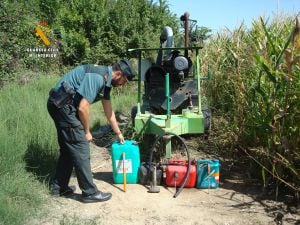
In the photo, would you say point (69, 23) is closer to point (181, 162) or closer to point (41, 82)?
point (41, 82)

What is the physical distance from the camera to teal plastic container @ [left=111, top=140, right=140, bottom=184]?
5.27 m

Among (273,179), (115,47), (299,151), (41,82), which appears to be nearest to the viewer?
(299,151)

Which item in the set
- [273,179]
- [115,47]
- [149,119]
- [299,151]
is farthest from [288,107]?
[115,47]

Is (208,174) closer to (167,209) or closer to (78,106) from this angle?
(167,209)

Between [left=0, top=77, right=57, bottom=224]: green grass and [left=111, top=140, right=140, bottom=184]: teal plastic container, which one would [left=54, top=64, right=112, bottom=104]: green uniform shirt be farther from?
[left=0, top=77, right=57, bottom=224]: green grass

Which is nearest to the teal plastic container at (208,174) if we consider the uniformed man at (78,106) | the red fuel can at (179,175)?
the red fuel can at (179,175)

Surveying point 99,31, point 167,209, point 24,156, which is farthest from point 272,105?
point 99,31

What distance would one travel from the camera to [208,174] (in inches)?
205

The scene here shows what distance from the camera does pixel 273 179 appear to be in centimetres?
512

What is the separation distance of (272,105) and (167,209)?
64.1 inches

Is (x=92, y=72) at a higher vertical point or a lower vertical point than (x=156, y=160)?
higher

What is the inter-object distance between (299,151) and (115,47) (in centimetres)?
1157

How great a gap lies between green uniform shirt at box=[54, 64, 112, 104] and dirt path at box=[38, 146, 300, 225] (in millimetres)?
1168

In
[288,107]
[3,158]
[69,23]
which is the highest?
[69,23]
